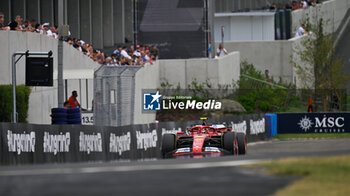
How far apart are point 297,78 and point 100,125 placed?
3013cm

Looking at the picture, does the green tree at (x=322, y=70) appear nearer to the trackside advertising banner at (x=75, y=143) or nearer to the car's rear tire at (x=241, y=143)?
the trackside advertising banner at (x=75, y=143)

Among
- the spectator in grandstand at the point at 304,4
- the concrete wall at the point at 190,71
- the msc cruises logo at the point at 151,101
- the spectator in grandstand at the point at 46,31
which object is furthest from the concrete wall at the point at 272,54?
the spectator in grandstand at the point at 46,31

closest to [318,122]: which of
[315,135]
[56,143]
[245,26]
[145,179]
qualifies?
[315,135]

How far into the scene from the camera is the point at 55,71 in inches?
1008

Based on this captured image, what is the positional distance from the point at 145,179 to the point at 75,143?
1002cm

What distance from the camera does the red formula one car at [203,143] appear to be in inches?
723

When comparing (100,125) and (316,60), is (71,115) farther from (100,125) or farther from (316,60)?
(316,60)

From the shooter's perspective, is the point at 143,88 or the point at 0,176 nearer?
the point at 0,176

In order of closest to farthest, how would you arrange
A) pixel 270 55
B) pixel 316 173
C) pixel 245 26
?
pixel 316 173 < pixel 270 55 < pixel 245 26

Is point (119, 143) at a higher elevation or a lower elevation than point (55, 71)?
lower

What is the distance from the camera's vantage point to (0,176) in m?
10.2

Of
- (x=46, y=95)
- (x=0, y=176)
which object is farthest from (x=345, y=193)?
(x=46, y=95)

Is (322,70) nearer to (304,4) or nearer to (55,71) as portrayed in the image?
(304,4)

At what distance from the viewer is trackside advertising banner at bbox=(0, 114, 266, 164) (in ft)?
57.8
